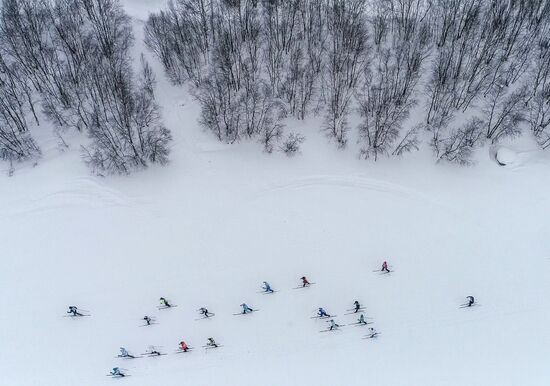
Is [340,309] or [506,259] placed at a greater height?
[506,259]

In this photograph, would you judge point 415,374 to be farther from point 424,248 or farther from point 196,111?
point 196,111

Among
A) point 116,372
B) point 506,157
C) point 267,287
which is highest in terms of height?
point 506,157

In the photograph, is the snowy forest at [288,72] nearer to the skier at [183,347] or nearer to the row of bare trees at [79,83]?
the row of bare trees at [79,83]

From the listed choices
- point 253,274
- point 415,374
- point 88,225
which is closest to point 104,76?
point 88,225

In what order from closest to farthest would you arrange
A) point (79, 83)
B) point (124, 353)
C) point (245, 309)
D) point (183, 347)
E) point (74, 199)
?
point (124, 353) < point (183, 347) < point (245, 309) < point (74, 199) < point (79, 83)

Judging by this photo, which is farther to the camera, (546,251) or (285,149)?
(285,149)

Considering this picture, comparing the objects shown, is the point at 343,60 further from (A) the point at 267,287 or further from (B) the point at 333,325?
(B) the point at 333,325

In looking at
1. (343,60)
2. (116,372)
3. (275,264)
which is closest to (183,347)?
(116,372)
